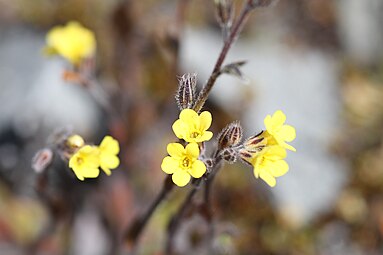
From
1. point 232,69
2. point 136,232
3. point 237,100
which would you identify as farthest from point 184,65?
point 232,69

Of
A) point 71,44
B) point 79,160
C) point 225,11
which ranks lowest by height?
point 79,160

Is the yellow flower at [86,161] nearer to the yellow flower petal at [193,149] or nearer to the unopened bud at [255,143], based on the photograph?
the yellow flower petal at [193,149]

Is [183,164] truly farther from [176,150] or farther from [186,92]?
[186,92]

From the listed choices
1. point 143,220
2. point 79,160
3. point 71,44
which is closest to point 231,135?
point 79,160

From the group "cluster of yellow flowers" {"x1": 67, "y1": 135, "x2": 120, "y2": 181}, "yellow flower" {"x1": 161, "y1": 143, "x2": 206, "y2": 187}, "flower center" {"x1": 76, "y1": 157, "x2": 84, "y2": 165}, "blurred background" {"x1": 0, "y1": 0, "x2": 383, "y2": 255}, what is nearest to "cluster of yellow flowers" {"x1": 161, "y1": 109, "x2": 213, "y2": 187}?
"yellow flower" {"x1": 161, "y1": 143, "x2": 206, "y2": 187}

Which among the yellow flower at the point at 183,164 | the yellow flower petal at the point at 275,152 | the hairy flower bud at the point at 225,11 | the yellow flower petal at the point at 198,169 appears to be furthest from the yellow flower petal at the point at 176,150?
the hairy flower bud at the point at 225,11
